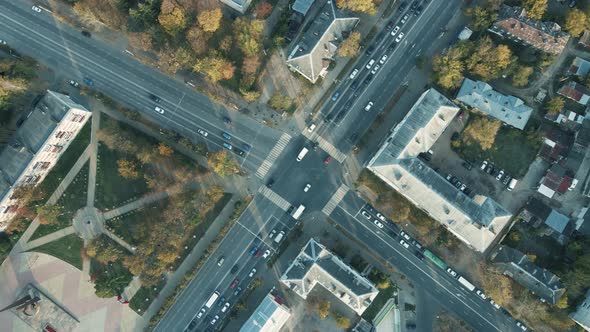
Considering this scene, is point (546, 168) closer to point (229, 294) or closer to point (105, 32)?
point (229, 294)

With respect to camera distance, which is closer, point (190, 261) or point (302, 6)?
point (302, 6)

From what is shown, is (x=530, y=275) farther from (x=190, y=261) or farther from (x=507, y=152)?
(x=190, y=261)

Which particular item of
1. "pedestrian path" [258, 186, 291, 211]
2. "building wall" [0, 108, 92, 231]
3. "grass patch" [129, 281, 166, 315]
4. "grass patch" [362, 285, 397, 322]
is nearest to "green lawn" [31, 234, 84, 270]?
"building wall" [0, 108, 92, 231]

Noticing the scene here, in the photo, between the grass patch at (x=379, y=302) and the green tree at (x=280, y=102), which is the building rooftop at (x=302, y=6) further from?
the grass patch at (x=379, y=302)

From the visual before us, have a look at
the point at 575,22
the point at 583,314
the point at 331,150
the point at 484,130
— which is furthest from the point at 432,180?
the point at 575,22

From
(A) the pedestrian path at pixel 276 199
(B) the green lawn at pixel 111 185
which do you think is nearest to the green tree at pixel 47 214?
(B) the green lawn at pixel 111 185

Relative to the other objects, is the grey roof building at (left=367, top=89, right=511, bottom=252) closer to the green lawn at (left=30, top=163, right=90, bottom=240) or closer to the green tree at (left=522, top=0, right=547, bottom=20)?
the green tree at (left=522, top=0, right=547, bottom=20)
